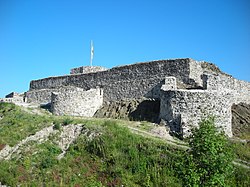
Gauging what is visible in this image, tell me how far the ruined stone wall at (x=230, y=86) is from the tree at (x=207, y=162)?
43.2 feet

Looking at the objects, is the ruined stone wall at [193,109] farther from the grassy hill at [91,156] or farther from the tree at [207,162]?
the tree at [207,162]

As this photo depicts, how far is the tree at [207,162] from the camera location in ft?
42.8

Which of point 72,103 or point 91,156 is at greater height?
point 72,103

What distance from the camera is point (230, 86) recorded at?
1169 inches

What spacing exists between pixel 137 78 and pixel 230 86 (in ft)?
28.6

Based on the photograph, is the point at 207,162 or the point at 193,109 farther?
the point at 193,109

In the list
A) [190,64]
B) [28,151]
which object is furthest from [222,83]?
[28,151]

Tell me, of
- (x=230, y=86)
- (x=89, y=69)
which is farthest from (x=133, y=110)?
(x=89, y=69)

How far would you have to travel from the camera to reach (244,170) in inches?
637

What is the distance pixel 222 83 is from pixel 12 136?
59.1 ft

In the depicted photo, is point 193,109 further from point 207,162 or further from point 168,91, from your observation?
point 207,162

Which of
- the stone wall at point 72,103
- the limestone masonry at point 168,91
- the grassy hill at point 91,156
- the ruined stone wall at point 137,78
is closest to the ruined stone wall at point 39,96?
the limestone masonry at point 168,91

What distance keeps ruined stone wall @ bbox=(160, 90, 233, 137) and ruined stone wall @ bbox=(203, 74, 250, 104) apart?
4.17 metres

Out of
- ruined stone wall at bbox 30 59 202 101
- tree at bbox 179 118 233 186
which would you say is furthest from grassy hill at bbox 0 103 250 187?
ruined stone wall at bbox 30 59 202 101
